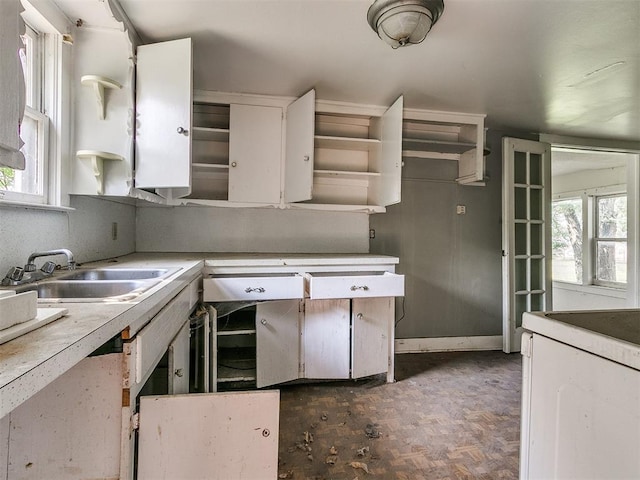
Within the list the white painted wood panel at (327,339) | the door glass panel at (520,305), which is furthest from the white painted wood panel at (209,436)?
the door glass panel at (520,305)

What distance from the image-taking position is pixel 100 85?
147 cm

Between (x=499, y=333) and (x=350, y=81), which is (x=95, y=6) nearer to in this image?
(x=350, y=81)

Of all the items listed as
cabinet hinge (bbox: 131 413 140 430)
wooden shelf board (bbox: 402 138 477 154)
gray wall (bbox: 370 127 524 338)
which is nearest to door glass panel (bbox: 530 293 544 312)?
gray wall (bbox: 370 127 524 338)

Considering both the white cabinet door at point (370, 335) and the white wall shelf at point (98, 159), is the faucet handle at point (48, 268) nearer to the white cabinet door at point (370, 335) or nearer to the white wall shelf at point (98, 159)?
the white wall shelf at point (98, 159)

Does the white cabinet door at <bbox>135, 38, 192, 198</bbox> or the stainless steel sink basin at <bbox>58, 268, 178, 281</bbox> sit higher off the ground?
the white cabinet door at <bbox>135, 38, 192, 198</bbox>

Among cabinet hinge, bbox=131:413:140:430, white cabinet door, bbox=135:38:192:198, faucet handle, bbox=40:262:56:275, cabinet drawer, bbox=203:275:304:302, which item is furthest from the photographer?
cabinet drawer, bbox=203:275:304:302

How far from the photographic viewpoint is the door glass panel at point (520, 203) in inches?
119

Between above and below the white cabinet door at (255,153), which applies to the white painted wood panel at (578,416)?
below

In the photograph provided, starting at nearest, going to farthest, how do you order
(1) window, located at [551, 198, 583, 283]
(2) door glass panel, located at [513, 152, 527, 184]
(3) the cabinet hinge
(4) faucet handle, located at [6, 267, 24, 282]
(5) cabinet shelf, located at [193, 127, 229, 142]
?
(3) the cabinet hinge
(4) faucet handle, located at [6, 267, 24, 282]
(5) cabinet shelf, located at [193, 127, 229, 142]
(2) door glass panel, located at [513, 152, 527, 184]
(1) window, located at [551, 198, 583, 283]

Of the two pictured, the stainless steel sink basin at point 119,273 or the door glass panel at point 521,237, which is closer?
the stainless steel sink basin at point 119,273

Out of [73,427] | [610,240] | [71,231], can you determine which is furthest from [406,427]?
[610,240]

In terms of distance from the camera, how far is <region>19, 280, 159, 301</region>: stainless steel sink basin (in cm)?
107

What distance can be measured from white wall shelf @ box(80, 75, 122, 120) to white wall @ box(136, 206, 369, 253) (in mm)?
1034

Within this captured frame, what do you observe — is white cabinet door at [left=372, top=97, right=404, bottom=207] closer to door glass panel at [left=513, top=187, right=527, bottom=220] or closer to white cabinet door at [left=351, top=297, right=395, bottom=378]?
white cabinet door at [left=351, top=297, right=395, bottom=378]
